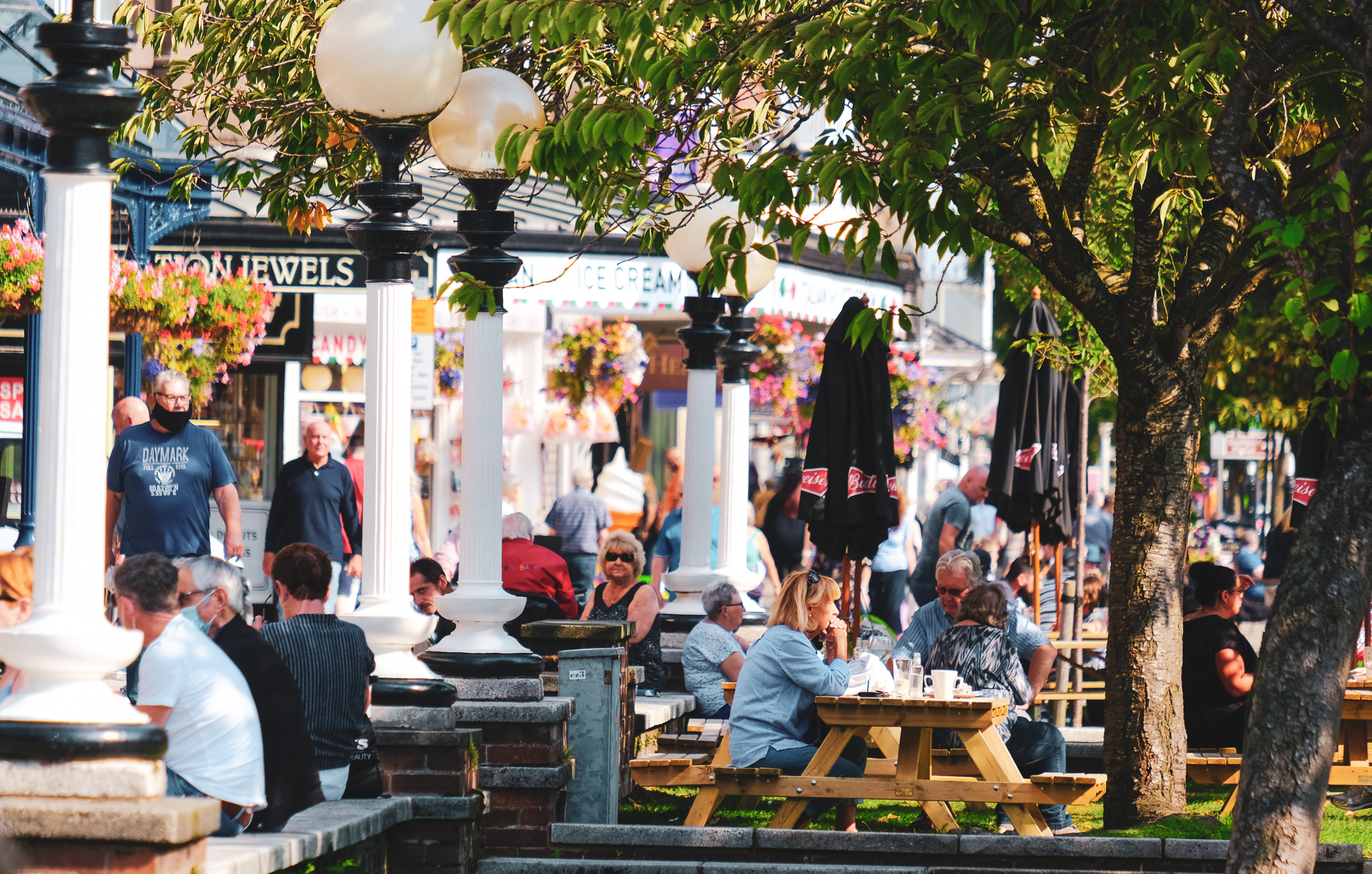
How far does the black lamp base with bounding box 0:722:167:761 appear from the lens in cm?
420

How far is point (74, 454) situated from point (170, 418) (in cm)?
450

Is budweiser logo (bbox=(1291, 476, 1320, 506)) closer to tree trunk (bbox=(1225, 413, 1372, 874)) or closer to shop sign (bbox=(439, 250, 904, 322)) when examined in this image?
tree trunk (bbox=(1225, 413, 1372, 874))

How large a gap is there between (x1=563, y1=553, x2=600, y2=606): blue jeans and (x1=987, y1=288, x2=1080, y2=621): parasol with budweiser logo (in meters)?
3.82

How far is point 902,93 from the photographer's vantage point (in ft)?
20.4

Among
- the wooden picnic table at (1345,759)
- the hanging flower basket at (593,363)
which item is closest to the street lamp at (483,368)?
the wooden picnic table at (1345,759)

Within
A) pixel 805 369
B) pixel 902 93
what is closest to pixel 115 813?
pixel 902 93

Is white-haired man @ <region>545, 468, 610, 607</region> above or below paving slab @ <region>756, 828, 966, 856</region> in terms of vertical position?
above

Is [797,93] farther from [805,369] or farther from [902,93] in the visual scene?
[805,369]

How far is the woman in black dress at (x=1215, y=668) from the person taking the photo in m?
8.70

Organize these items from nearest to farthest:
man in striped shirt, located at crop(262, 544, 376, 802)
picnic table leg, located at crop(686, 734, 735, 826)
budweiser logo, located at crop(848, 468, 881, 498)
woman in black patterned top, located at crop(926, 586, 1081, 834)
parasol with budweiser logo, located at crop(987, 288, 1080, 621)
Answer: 1. man in striped shirt, located at crop(262, 544, 376, 802)
2. picnic table leg, located at crop(686, 734, 735, 826)
3. woman in black patterned top, located at crop(926, 586, 1081, 834)
4. budweiser logo, located at crop(848, 468, 881, 498)
5. parasol with budweiser logo, located at crop(987, 288, 1080, 621)

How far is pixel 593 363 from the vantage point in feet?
60.9

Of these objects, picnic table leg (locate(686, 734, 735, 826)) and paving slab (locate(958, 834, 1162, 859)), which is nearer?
paving slab (locate(958, 834, 1162, 859))

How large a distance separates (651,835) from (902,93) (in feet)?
10.7

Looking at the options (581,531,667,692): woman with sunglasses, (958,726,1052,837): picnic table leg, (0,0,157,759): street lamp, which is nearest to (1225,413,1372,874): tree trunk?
(958,726,1052,837): picnic table leg
